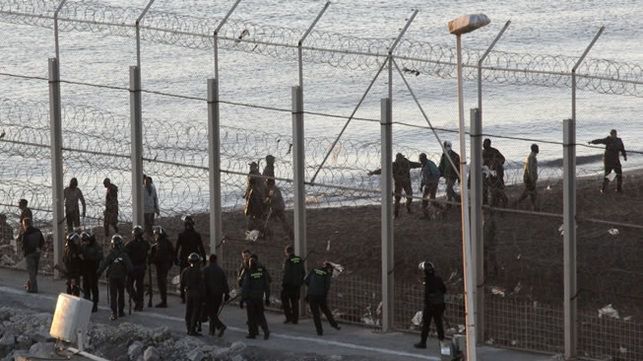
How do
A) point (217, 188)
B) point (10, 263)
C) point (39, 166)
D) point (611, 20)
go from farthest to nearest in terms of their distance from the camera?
point (611, 20), point (39, 166), point (10, 263), point (217, 188)

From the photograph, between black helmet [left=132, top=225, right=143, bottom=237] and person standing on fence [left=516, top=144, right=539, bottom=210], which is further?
person standing on fence [left=516, top=144, right=539, bottom=210]

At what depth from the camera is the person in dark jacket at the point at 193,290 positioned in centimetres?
2866

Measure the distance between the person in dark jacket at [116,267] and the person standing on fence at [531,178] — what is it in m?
5.94

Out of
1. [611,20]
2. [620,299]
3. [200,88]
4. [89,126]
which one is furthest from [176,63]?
[620,299]

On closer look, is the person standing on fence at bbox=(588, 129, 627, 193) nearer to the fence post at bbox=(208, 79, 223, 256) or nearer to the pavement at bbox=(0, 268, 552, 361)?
the pavement at bbox=(0, 268, 552, 361)

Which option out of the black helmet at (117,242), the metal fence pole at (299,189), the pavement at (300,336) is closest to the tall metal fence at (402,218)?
Answer: the metal fence pole at (299,189)

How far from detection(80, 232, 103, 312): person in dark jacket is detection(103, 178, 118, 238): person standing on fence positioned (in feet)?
8.12

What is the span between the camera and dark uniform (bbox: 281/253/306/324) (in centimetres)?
2909

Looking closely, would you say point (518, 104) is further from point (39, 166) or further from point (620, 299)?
point (620, 299)

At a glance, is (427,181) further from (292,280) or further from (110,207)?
(110,207)

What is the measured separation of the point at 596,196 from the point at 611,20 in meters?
28.7

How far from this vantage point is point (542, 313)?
95.6 ft

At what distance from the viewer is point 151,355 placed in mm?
28516

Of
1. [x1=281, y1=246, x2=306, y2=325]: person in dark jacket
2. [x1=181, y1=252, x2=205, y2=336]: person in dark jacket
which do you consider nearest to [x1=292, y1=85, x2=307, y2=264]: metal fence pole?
[x1=281, y1=246, x2=306, y2=325]: person in dark jacket
